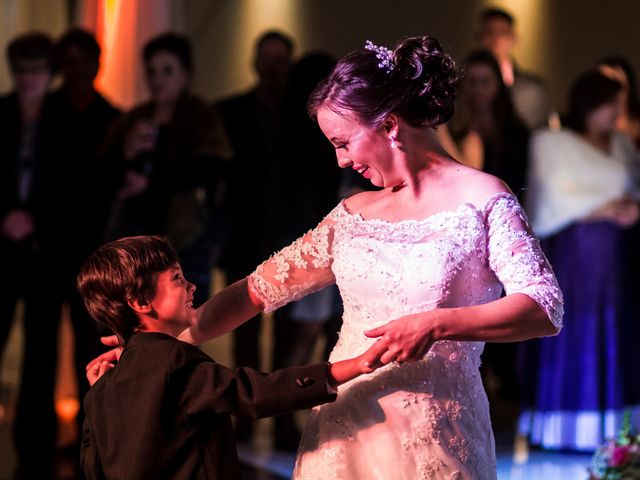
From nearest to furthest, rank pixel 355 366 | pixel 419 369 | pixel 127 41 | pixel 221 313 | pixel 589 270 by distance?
pixel 355 366 < pixel 419 369 < pixel 221 313 < pixel 589 270 < pixel 127 41

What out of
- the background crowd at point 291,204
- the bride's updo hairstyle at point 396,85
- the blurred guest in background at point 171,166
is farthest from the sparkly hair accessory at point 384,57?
the background crowd at point 291,204

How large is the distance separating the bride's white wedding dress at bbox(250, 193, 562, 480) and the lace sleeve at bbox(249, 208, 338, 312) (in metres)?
0.14

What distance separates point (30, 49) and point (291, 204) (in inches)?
53.3

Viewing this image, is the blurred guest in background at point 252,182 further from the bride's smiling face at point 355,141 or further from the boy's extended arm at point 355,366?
the boy's extended arm at point 355,366

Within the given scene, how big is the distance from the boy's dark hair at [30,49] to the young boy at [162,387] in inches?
135

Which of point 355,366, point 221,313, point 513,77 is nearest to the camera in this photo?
point 355,366

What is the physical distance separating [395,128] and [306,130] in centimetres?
297

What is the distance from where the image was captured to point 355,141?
9.18ft

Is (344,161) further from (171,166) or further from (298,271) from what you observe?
(171,166)

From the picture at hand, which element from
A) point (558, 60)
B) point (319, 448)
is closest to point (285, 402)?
point (319, 448)

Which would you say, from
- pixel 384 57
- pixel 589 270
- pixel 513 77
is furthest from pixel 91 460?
pixel 513 77

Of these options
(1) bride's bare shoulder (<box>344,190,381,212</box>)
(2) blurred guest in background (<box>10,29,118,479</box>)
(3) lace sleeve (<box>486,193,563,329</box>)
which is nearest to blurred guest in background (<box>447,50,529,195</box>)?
(2) blurred guest in background (<box>10,29,118,479</box>)

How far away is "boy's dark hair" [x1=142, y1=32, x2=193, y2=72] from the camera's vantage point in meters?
5.60

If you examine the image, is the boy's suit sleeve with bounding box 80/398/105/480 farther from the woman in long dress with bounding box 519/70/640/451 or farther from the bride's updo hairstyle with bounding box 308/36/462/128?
the woman in long dress with bounding box 519/70/640/451
